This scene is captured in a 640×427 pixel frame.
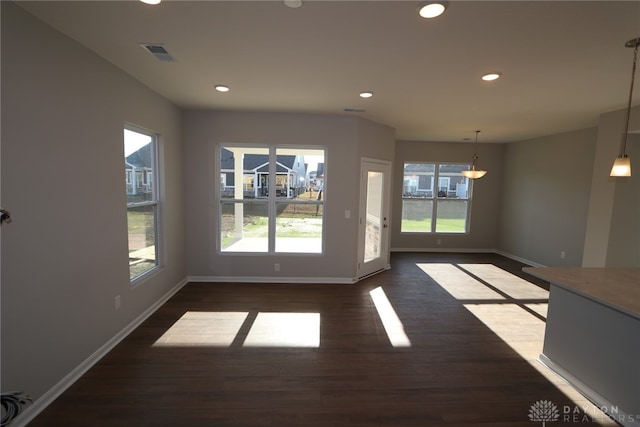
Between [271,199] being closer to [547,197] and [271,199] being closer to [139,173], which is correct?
[139,173]

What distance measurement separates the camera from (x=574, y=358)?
2.29 m

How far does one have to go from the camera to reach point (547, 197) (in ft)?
19.1

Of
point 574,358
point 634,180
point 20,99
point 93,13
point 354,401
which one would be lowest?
point 354,401

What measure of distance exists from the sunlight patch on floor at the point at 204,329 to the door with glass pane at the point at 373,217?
236 cm

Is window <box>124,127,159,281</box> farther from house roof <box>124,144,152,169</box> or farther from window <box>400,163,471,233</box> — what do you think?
window <box>400,163,471,233</box>

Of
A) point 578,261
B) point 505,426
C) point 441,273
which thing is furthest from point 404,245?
point 505,426

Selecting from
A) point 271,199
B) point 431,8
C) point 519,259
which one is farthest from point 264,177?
point 519,259

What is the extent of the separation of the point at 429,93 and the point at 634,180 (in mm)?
2951

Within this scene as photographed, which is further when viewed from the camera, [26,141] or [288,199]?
[288,199]

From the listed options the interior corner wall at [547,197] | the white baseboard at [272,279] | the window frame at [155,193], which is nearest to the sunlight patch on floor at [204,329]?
the window frame at [155,193]

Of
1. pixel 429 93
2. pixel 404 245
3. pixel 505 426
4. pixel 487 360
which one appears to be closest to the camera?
pixel 505 426

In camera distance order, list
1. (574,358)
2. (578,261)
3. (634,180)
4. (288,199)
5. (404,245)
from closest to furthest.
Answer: (574,358)
(634,180)
(288,199)
(578,261)
(404,245)

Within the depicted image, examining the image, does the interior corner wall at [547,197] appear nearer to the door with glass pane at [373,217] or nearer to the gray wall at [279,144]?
the door with glass pane at [373,217]

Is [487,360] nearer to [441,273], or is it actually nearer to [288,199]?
[441,273]
